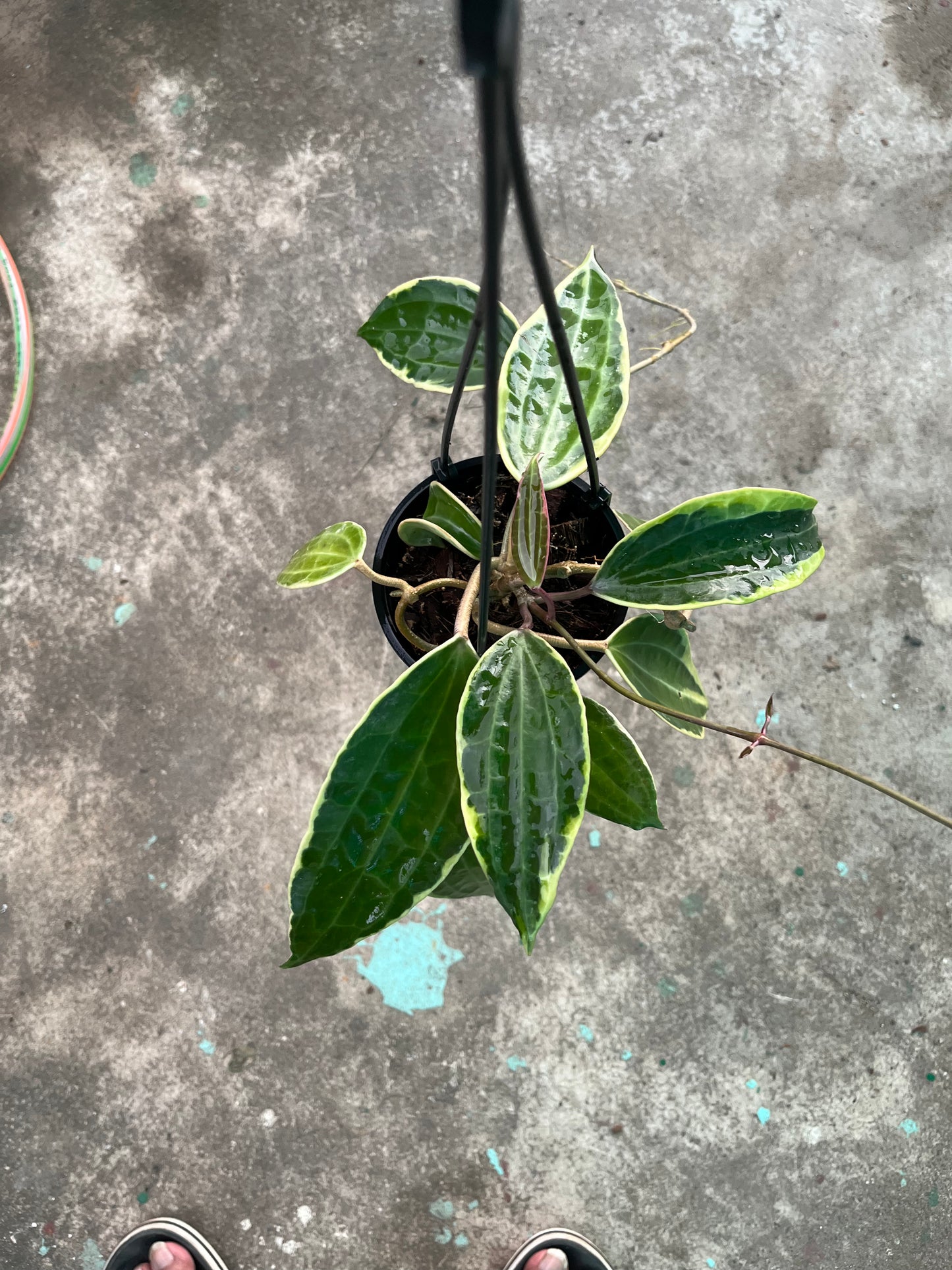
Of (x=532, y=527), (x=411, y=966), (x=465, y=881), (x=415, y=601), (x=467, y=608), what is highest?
(x=532, y=527)

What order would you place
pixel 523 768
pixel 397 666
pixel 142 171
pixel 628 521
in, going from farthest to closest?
pixel 142 171
pixel 397 666
pixel 628 521
pixel 523 768

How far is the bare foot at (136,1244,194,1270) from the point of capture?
1368mm

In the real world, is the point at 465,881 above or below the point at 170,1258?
above

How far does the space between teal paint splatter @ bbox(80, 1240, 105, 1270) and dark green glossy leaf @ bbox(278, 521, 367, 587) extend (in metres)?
1.31

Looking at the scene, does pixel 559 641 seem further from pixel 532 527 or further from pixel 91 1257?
pixel 91 1257

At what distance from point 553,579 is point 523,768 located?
1.14 ft

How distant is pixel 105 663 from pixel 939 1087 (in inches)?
64.9

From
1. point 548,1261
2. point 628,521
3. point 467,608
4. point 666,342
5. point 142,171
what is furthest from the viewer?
point 142,171

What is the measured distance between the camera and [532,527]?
68cm

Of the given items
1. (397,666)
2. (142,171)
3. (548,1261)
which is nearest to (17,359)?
(142,171)

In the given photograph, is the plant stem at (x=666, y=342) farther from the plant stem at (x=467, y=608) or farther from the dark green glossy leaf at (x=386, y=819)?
the dark green glossy leaf at (x=386, y=819)

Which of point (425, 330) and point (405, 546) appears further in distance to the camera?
point (405, 546)

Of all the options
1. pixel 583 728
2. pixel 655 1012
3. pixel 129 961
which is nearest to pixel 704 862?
pixel 655 1012

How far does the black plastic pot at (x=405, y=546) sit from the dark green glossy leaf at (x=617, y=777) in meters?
0.13
